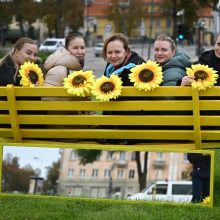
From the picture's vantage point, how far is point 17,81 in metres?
6.10

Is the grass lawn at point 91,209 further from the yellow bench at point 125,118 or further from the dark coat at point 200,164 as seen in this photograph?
the yellow bench at point 125,118

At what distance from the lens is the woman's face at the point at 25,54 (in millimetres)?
6277

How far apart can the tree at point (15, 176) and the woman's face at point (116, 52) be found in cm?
130

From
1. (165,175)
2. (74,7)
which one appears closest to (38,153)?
(165,175)

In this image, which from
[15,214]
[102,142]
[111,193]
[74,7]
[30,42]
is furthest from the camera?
[74,7]

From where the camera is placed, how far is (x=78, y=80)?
5555mm

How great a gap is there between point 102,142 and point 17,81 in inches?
41.0

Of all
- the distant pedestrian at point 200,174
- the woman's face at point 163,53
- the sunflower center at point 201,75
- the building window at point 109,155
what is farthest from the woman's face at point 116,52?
the distant pedestrian at point 200,174

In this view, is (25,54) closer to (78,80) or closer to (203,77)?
(78,80)

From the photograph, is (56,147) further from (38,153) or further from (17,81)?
(17,81)

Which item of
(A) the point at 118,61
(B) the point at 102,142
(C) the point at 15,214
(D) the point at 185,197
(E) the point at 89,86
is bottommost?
(C) the point at 15,214

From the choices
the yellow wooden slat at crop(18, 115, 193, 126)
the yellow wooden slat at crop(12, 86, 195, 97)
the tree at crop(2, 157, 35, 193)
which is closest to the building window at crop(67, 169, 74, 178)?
the tree at crop(2, 157, 35, 193)

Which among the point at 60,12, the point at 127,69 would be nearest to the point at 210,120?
the point at 127,69

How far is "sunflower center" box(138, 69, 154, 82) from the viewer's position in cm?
541
